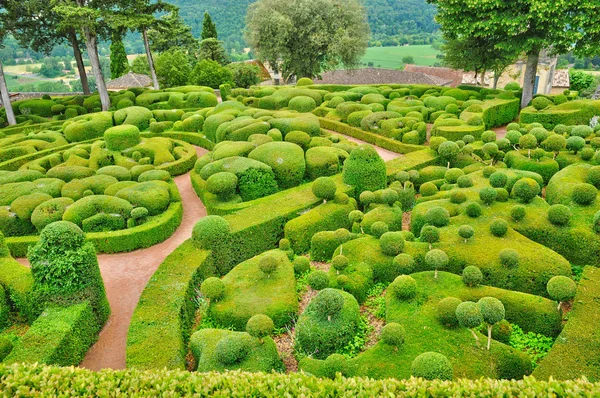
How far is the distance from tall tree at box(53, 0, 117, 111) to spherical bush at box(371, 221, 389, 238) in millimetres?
26846

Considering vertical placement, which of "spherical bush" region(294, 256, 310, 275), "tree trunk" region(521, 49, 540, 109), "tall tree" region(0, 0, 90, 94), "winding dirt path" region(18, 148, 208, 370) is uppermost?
"tall tree" region(0, 0, 90, 94)

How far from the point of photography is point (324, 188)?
1778cm

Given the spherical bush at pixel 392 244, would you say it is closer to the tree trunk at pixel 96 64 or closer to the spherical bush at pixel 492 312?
the spherical bush at pixel 492 312

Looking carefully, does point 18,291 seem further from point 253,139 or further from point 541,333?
point 541,333

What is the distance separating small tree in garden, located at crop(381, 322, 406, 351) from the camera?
10.7m

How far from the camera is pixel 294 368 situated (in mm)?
11594

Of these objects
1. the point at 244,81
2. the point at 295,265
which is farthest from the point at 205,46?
the point at 295,265

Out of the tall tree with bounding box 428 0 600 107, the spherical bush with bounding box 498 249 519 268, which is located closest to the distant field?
the tall tree with bounding box 428 0 600 107

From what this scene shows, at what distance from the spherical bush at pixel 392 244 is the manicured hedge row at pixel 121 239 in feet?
29.7

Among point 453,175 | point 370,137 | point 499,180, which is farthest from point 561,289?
point 370,137

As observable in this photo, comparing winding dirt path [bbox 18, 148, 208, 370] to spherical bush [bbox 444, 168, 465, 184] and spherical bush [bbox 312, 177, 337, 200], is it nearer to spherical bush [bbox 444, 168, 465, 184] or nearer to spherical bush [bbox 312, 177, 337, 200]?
spherical bush [bbox 312, 177, 337, 200]

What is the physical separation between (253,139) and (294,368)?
1379cm

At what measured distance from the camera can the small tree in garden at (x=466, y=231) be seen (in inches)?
564

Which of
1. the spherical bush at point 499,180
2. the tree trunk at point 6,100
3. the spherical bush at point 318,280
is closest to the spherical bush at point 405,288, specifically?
the spherical bush at point 318,280
